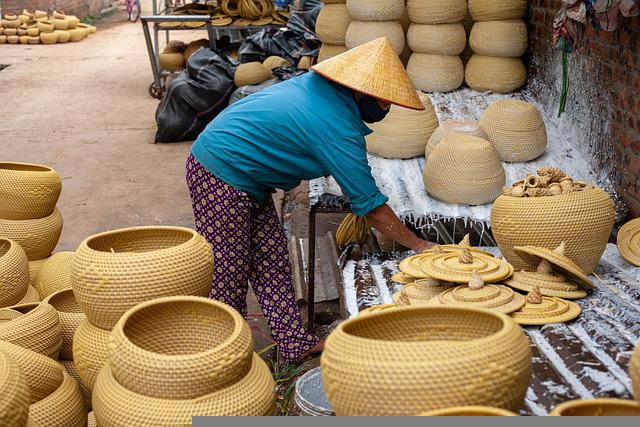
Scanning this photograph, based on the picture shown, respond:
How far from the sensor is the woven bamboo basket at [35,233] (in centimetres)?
392

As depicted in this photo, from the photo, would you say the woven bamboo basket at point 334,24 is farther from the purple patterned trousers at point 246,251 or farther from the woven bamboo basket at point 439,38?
the purple patterned trousers at point 246,251

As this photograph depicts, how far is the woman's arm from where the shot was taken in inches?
130

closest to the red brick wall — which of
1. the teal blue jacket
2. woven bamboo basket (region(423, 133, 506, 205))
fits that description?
woven bamboo basket (region(423, 133, 506, 205))

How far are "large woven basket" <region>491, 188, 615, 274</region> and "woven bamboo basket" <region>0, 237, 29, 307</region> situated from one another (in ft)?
6.51

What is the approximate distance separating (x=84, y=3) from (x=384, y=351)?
2076 centimetres

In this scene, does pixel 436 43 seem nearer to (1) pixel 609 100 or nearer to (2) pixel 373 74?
(1) pixel 609 100

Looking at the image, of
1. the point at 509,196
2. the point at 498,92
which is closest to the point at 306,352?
the point at 509,196

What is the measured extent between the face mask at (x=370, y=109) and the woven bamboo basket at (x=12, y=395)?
67.5 inches

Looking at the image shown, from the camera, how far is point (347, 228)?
446cm

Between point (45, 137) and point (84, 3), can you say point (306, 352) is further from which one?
point (84, 3)

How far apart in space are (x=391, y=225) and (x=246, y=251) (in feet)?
2.26

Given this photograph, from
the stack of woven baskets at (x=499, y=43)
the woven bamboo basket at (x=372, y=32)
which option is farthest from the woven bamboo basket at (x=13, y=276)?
the stack of woven baskets at (x=499, y=43)

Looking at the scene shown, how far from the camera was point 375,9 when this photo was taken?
605cm

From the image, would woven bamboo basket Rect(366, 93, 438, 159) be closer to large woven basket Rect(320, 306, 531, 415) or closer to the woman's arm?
the woman's arm
